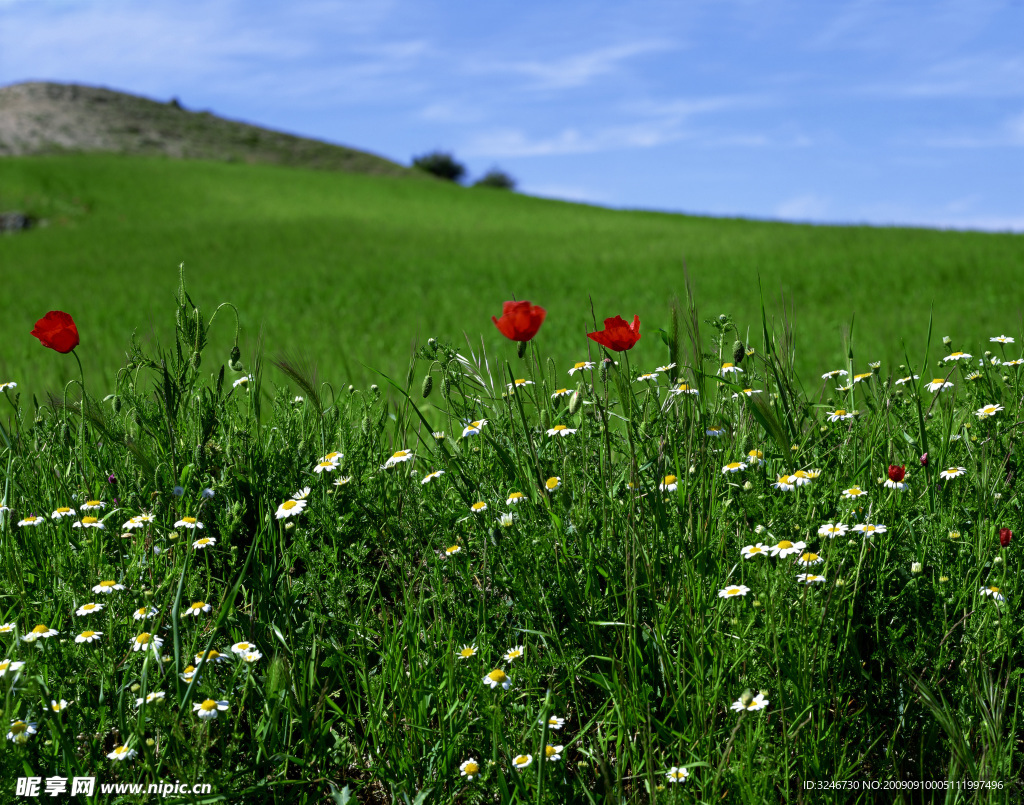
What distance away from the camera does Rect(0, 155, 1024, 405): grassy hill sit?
8000 mm

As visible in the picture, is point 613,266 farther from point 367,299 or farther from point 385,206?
point 385,206

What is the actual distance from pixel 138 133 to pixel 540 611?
5959 cm

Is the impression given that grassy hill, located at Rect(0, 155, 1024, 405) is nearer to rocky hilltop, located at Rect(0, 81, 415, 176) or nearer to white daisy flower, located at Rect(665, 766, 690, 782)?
white daisy flower, located at Rect(665, 766, 690, 782)

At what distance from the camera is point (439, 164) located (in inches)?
2977

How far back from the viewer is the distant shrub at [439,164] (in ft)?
248

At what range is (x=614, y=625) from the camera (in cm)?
194

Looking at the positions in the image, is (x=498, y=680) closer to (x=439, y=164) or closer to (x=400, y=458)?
(x=400, y=458)

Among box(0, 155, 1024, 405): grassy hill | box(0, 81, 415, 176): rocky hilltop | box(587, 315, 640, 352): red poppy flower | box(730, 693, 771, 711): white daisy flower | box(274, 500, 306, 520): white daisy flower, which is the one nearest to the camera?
box(730, 693, 771, 711): white daisy flower

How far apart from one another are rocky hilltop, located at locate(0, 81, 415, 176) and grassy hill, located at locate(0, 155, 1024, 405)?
18984mm

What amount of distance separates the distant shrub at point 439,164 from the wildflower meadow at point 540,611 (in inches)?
2991

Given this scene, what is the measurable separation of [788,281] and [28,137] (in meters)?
50.0

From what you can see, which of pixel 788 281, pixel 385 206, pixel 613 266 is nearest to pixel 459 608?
pixel 788 281

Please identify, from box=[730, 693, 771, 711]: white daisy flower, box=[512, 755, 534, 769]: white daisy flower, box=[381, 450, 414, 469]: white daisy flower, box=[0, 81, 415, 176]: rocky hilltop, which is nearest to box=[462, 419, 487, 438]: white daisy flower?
box=[381, 450, 414, 469]: white daisy flower

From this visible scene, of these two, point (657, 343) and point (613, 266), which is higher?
point (613, 266)
